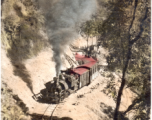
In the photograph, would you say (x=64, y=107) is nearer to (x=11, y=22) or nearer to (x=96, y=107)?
(x=96, y=107)

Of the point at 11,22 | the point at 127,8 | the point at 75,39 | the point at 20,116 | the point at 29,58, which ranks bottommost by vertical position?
the point at 20,116

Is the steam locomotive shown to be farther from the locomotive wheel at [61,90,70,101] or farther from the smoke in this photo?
the smoke

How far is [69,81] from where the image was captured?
4.02 m

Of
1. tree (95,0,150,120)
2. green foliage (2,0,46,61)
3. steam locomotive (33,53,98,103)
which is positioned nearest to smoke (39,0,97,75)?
green foliage (2,0,46,61)

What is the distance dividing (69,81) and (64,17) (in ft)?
5.52

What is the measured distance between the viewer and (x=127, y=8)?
13.3 feet

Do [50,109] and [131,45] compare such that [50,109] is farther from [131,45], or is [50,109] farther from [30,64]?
[131,45]

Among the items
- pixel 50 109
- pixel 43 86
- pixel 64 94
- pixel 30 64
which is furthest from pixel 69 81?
pixel 30 64

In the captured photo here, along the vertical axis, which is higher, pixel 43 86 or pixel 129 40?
pixel 129 40

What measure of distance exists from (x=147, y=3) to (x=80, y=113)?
346 centimetres

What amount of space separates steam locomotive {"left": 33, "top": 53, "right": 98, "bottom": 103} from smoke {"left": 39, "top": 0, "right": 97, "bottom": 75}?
0.38 metres

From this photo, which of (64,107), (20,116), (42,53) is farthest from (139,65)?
(20,116)

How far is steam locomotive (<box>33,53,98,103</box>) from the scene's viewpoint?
3908 mm

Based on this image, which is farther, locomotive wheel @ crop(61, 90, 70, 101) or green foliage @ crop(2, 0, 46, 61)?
locomotive wheel @ crop(61, 90, 70, 101)
